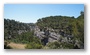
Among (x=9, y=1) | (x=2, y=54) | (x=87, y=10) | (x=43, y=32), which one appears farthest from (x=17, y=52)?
(x=87, y=10)

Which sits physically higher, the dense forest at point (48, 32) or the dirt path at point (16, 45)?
the dense forest at point (48, 32)

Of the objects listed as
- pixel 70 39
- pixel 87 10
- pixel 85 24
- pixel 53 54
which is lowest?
pixel 53 54

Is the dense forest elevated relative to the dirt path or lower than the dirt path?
elevated

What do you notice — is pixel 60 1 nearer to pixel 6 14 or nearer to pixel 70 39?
pixel 70 39

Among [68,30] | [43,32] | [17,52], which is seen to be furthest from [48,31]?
[17,52]

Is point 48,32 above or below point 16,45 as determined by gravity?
above

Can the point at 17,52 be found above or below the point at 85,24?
below

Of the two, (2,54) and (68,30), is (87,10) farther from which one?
(2,54)
